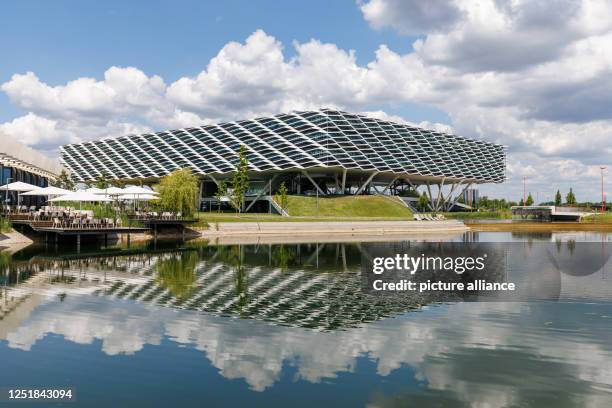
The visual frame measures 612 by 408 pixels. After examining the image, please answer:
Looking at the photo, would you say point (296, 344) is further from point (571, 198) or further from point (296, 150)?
point (571, 198)

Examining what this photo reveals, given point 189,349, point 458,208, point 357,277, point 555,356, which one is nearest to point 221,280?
point 357,277

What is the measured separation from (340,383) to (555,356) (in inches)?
195

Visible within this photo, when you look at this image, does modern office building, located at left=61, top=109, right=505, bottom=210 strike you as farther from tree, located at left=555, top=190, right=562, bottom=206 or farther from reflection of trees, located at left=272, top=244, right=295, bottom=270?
reflection of trees, located at left=272, top=244, right=295, bottom=270

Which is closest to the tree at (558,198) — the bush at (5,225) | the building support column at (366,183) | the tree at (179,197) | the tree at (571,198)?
the tree at (571,198)

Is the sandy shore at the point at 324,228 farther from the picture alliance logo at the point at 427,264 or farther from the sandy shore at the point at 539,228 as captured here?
the picture alliance logo at the point at 427,264

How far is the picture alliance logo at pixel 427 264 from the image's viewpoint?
27469 mm

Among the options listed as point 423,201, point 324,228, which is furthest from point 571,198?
point 324,228

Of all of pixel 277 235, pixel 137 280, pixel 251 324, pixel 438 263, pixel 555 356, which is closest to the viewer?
pixel 555 356

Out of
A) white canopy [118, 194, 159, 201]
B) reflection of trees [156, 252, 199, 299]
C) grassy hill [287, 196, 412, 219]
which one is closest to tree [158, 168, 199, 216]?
white canopy [118, 194, 159, 201]

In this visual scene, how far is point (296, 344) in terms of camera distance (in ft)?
38.6

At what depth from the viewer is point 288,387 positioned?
9.12 metres

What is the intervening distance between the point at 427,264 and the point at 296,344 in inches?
769

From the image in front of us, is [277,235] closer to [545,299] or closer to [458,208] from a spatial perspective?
[545,299]

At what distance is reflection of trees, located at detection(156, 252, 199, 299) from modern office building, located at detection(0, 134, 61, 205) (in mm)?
22923
